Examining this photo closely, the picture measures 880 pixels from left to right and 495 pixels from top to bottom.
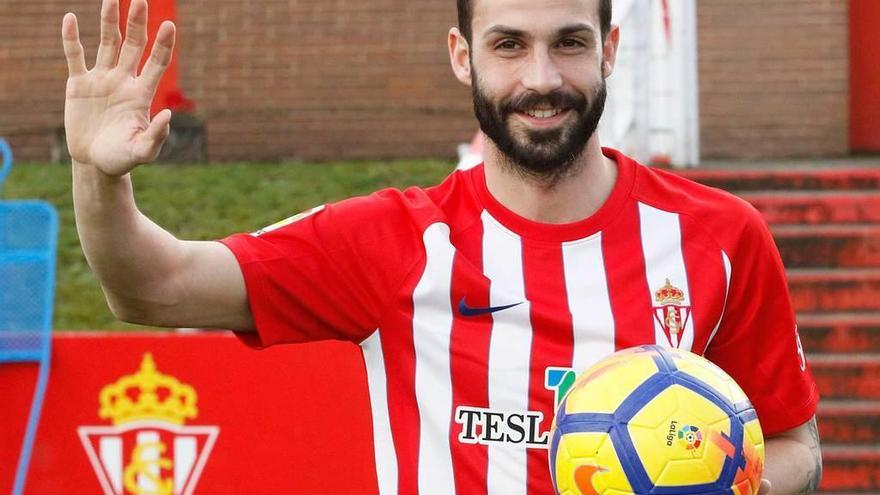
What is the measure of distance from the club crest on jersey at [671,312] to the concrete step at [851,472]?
15.6 ft

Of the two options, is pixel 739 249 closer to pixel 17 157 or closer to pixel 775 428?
pixel 775 428

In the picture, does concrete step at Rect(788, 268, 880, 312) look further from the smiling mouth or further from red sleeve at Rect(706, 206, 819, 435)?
the smiling mouth

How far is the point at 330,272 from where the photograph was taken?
3367 mm

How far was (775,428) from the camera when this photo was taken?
3.53 metres

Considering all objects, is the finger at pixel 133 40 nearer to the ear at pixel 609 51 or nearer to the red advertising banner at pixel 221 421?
the ear at pixel 609 51

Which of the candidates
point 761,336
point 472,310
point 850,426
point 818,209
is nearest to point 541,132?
point 472,310

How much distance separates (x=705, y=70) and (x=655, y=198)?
9122 mm

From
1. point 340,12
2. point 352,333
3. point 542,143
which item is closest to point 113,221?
point 352,333

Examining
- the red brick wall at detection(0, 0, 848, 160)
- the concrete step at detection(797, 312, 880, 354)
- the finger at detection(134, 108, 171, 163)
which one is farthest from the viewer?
the red brick wall at detection(0, 0, 848, 160)

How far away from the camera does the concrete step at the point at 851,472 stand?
25.4ft

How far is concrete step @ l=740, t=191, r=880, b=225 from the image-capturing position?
9078 mm

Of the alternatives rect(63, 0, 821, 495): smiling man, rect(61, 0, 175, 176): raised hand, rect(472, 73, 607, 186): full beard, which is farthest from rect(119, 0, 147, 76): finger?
rect(472, 73, 607, 186): full beard

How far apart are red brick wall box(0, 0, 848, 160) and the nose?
8989 mm

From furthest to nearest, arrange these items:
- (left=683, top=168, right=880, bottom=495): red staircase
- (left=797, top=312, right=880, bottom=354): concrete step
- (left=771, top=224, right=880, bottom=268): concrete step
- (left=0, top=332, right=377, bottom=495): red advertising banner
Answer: (left=771, top=224, right=880, bottom=268): concrete step, (left=797, top=312, right=880, bottom=354): concrete step, (left=683, top=168, right=880, bottom=495): red staircase, (left=0, top=332, right=377, bottom=495): red advertising banner
